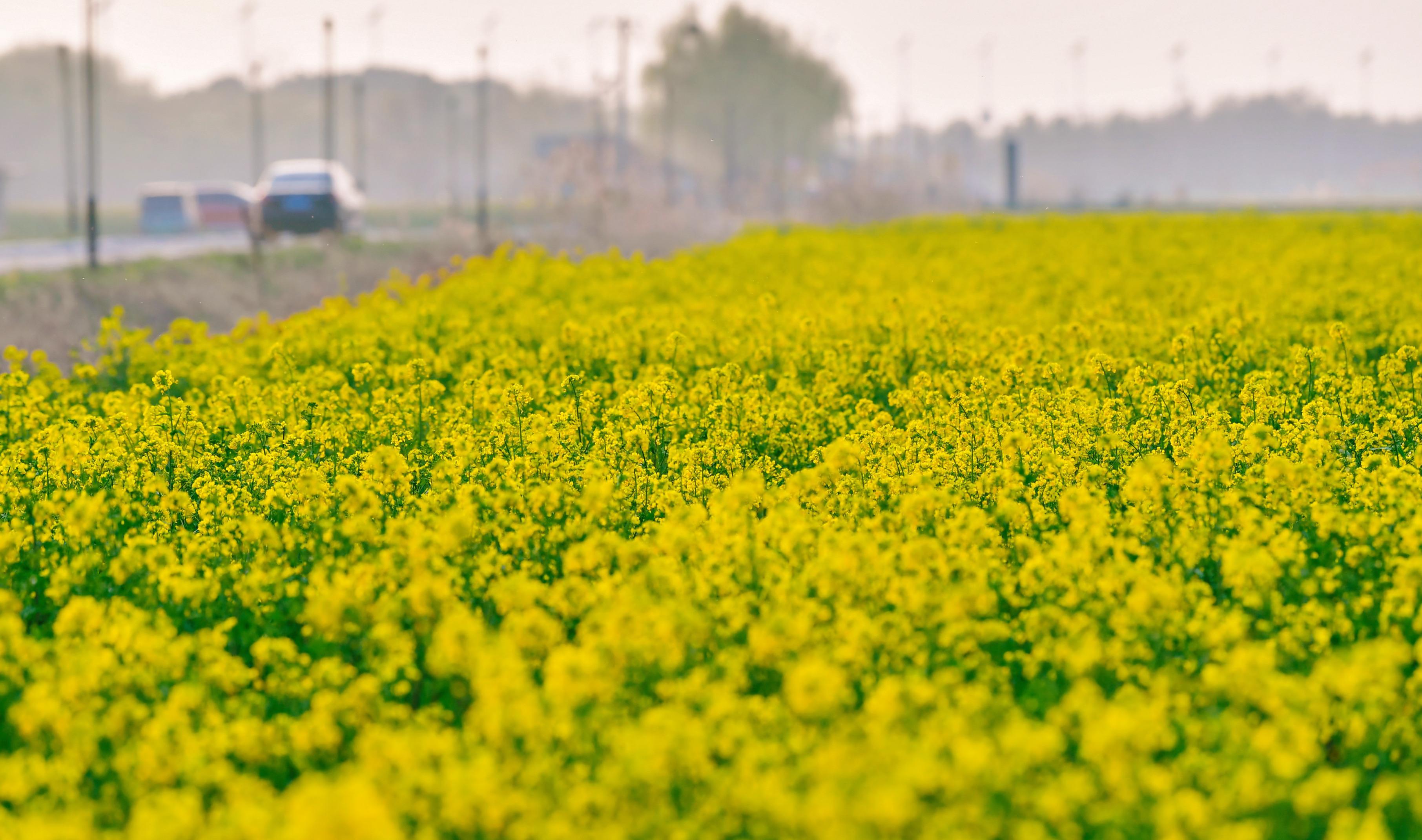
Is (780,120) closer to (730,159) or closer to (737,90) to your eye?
(737,90)

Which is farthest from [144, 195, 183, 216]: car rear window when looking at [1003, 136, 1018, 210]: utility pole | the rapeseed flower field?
the rapeseed flower field

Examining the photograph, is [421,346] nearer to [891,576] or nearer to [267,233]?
[891,576]

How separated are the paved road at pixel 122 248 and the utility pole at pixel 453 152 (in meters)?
5.85

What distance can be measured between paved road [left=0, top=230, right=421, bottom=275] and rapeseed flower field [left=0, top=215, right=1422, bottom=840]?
69.9ft

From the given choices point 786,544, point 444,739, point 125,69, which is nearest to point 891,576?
point 786,544

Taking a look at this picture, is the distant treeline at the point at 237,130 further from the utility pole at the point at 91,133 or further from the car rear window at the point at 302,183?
the utility pole at the point at 91,133

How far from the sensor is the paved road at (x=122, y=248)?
32.2 meters

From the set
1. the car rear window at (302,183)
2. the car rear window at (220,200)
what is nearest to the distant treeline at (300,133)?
the car rear window at (220,200)

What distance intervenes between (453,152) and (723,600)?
93.8m

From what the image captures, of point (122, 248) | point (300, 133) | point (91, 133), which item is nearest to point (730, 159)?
point (122, 248)

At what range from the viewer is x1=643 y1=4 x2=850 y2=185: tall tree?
Answer: 9969 cm

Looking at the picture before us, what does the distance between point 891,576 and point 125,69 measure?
153428mm

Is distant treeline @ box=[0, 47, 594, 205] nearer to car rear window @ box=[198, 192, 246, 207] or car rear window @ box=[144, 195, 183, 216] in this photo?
car rear window @ box=[198, 192, 246, 207]

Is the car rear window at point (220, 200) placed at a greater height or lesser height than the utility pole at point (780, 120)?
lesser
